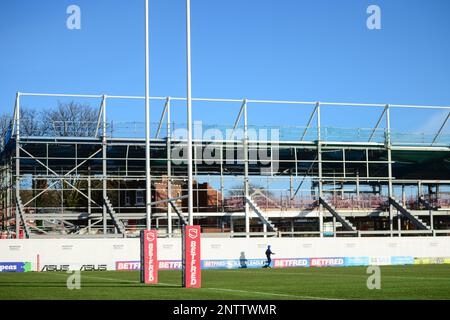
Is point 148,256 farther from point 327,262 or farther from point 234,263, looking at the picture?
point 327,262

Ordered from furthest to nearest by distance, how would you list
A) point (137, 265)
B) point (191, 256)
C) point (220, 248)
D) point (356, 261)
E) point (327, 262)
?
point (356, 261) → point (327, 262) → point (220, 248) → point (137, 265) → point (191, 256)

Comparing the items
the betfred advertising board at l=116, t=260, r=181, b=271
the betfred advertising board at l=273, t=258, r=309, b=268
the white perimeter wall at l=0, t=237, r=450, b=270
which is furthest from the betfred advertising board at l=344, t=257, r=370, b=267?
the betfred advertising board at l=116, t=260, r=181, b=271

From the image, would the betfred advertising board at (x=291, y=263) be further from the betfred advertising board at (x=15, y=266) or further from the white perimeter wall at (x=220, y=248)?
the betfred advertising board at (x=15, y=266)

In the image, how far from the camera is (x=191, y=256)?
25.4 m

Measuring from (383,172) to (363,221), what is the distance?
161 inches

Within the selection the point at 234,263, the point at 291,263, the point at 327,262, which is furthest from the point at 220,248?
the point at 327,262

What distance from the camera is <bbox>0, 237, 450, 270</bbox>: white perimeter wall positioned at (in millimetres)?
44531

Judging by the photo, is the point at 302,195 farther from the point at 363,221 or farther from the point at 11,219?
the point at 11,219

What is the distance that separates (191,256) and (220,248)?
2173cm

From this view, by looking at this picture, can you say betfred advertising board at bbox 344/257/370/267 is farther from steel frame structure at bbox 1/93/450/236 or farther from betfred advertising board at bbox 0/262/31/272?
betfred advertising board at bbox 0/262/31/272

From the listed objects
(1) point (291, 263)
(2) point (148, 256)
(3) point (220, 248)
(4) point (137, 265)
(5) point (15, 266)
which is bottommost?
(1) point (291, 263)

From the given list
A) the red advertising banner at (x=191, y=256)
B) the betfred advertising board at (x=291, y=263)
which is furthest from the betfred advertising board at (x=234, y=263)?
the red advertising banner at (x=191, y=256)
